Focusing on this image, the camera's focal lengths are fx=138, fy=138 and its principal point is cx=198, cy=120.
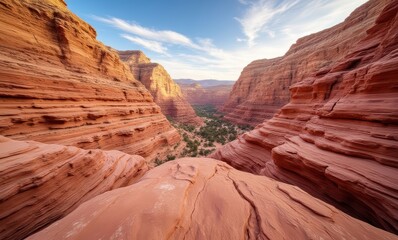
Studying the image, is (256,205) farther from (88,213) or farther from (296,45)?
(296,45)

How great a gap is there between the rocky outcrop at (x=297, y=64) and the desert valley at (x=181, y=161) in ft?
33.8

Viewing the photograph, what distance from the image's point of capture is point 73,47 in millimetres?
10414

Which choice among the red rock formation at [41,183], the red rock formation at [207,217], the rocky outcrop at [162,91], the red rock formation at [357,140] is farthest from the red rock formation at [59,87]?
the rocky outcrop at [162,91]

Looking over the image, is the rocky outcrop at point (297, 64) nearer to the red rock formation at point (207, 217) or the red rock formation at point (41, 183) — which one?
the red rock formation at point (207, 217)

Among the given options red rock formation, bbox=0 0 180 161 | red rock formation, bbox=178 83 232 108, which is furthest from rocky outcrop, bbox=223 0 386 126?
red rock formation, bbox=178 83 232 108

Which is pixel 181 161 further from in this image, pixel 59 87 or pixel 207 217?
pixel 59 87

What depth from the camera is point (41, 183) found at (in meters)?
3.18

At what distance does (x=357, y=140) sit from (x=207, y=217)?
14.8ft

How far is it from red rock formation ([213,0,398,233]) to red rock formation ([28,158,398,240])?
1.21m

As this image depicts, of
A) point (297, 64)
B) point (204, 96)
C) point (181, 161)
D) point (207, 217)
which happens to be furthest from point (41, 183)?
point (204, 96)

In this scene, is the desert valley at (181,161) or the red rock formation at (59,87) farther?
the red rock formation at (59,87)

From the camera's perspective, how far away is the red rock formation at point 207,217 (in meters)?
2.05

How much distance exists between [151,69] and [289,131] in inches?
1153

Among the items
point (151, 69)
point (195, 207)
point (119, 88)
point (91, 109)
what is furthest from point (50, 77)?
point (151, 69)
